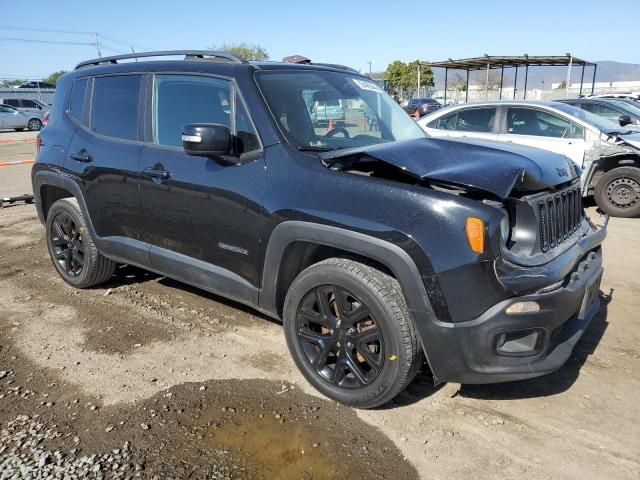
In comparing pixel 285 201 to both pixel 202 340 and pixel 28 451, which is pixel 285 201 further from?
pixel 28 451

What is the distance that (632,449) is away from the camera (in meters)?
2.70

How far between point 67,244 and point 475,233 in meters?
3.90

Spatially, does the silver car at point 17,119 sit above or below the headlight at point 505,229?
below

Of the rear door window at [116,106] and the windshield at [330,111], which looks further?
the rear door window at [116,106]

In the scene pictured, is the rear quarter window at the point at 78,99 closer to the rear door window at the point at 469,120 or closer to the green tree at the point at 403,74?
the rear door window at the point at 469,120

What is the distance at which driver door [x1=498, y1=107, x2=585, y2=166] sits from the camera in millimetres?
7938

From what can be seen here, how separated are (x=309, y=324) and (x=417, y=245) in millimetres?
934

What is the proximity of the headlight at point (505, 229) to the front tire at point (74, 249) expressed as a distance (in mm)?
3433

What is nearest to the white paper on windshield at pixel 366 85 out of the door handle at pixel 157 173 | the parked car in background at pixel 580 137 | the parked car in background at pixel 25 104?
the door handle at pixel 157 173

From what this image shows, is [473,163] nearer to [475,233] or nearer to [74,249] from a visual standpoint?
[475,233]

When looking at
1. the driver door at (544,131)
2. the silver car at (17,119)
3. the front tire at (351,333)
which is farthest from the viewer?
the silver car at (17,119)

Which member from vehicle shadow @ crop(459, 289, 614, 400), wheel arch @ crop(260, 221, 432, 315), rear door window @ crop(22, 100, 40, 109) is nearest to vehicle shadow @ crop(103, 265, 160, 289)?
wheel arch @ crop(260, 221, 432, 315)

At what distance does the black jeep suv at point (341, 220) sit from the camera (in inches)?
102

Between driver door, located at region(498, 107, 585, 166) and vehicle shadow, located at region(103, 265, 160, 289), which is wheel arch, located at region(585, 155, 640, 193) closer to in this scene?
driver door, located at region(498, 107, 585, 166)
